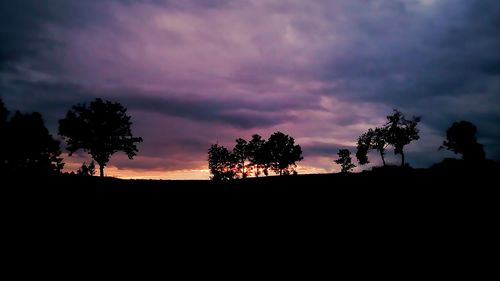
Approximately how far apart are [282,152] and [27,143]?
2257 inches

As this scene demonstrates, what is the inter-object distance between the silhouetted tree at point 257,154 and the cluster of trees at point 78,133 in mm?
44445

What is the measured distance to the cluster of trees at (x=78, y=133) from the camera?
38938mm

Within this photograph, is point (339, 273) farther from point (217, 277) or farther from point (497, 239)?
point (497, 239)

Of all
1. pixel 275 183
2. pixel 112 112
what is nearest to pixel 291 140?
pixel 112 112

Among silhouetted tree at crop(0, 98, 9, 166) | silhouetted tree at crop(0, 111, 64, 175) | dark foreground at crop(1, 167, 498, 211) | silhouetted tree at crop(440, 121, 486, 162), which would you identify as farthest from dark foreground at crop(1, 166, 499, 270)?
silhouetted tree at crop(440, 121, 486, 162)

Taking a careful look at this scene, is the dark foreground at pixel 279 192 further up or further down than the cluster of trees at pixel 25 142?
further down

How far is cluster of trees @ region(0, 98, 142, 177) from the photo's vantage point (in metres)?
38.9

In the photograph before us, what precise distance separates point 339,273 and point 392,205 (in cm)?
139

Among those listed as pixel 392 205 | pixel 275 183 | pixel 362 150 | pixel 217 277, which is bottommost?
pixel 217 277

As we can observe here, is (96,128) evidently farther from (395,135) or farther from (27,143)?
(395,135)

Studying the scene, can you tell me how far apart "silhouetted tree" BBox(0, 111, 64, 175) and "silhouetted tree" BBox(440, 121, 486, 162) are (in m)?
75.6

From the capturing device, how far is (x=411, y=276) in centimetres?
381

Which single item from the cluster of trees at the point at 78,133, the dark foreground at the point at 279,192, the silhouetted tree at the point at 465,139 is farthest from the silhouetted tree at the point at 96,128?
the silhouetted tree at the point at 465,139

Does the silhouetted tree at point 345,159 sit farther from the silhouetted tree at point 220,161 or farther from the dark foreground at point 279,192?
the dark foreground at point 279,192
